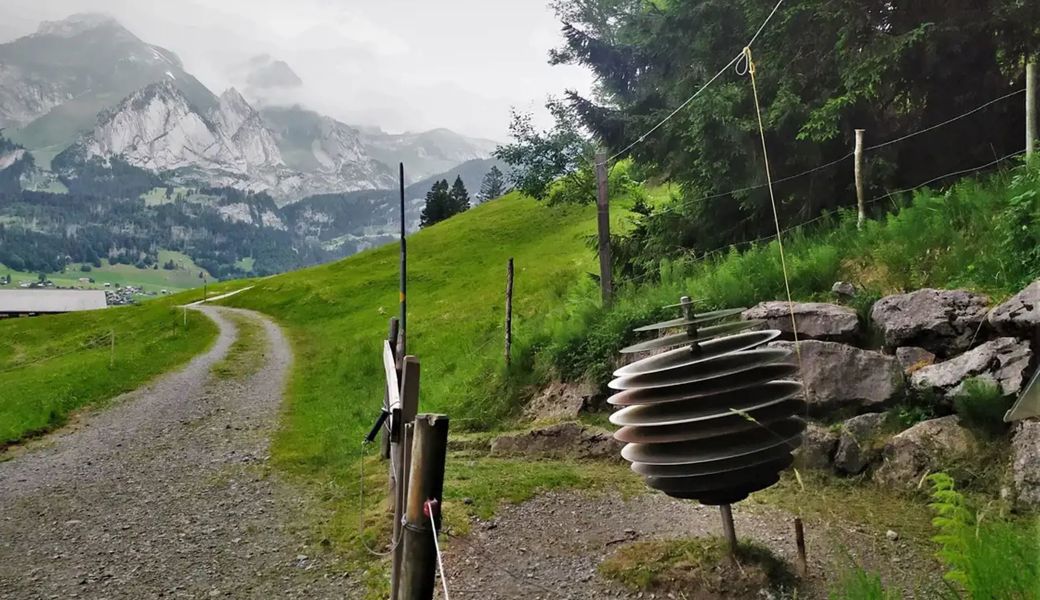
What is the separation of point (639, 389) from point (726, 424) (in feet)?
2.08

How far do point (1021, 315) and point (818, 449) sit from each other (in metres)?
2.44

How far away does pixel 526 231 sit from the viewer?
50.6 m

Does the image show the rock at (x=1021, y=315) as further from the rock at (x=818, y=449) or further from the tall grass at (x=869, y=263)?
the rock at (x=818, y=449)

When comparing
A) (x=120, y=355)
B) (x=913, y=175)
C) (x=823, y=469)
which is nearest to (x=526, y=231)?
(x=120, y=355)

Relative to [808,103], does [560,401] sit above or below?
below

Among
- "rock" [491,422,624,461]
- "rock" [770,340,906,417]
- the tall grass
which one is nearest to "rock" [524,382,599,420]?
the tall grass

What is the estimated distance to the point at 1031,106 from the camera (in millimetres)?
8305

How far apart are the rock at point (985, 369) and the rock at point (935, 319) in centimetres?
41

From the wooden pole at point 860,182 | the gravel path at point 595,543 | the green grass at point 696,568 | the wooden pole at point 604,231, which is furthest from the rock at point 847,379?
the wooden pole at point 604,231

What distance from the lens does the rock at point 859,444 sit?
275 inches

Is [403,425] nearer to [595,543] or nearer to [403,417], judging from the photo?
[403,417]

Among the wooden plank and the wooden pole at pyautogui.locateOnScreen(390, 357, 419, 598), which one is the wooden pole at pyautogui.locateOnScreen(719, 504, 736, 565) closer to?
the wooden pole at pyautogui.locateOnScreen(390, 357, 419, 598)

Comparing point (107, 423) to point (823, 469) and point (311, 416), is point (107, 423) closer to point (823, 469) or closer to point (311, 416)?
point (311, 416)

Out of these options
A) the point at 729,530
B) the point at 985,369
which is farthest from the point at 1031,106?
the point at 729,530
